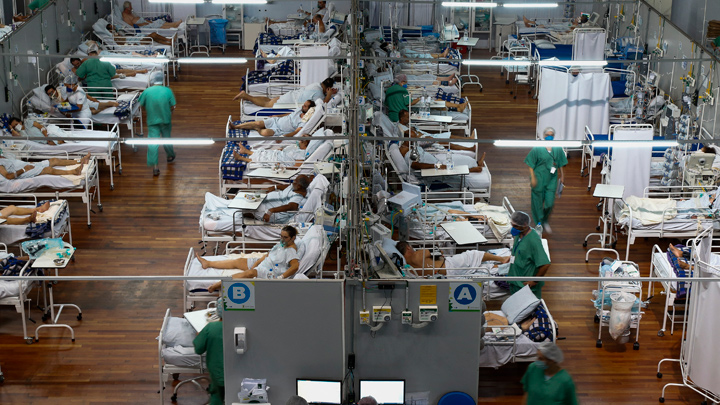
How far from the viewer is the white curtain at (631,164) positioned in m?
11.4

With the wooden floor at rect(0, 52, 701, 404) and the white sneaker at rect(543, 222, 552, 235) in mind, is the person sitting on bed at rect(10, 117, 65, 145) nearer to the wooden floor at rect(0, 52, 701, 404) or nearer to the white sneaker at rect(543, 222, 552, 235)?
the wooden floor at rect(0, 52, 701, 404)

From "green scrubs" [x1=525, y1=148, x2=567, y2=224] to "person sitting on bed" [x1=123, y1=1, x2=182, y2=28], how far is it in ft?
32.2

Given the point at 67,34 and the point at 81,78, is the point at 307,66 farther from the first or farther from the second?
the point at 67,34

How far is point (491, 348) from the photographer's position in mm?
8156

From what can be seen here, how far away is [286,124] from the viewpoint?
13062 millimetres

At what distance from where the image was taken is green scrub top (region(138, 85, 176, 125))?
12820mm

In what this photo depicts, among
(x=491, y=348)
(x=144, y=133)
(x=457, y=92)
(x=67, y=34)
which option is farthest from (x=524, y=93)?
(x=491, y=348)

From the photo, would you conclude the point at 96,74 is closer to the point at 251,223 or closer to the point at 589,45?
the point at 251,223

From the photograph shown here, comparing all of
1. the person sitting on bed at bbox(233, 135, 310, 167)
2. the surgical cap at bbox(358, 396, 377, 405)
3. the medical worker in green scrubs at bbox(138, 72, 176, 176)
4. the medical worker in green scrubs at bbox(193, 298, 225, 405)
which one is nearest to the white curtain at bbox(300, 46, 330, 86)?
the medical worker in green scrubs at bbox(138, 72, 176, 176)

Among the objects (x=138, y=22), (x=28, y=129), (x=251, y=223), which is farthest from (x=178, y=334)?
(x=138, y=22)

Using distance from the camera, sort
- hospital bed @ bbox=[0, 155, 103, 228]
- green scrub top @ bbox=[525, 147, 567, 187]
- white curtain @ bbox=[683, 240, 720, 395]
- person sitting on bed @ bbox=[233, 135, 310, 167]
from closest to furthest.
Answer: white curtain @ bbox=[683, 240, 720, 395]
green scrub top @ bbox=[525, 147, 567, 187]
hospital bed @ bbox=[0, 155, 103, 228]
person sitting on bed @ bbox=[233, 135, 310, 167]

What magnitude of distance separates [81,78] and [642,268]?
925cm

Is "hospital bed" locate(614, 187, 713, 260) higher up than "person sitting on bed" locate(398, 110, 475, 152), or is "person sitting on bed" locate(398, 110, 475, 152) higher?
"person sitting on bed" locate(398, 110, 475, 152)

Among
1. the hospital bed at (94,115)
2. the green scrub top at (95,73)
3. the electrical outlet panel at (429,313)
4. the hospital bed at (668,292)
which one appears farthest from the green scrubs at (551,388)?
the green scrub top at (95,73)
